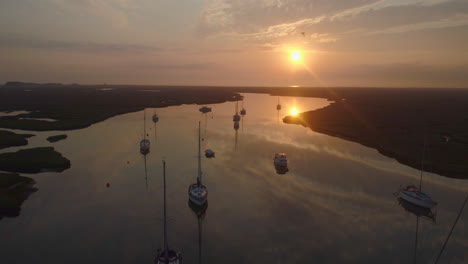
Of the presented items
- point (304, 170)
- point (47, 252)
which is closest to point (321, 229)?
point (304, 170)

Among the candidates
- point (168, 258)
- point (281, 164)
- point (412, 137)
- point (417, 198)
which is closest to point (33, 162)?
point (168, 258)

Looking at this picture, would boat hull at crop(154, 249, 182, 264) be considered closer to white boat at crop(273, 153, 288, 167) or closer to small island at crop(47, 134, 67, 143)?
white boat at crop(273, 153, 288, 167)

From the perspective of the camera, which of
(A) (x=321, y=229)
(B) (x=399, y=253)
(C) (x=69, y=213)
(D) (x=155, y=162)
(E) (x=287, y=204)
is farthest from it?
(D) (x=155, y=162)

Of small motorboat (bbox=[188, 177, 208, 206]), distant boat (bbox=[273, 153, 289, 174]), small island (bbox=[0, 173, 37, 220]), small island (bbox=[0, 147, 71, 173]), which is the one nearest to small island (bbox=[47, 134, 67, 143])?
small island (bbox=[0, 147, 71, 173])

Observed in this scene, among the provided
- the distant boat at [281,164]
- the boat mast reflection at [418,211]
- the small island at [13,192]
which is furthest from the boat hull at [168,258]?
the distant boat at [281,164]

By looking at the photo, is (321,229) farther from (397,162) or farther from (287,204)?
(397,162)

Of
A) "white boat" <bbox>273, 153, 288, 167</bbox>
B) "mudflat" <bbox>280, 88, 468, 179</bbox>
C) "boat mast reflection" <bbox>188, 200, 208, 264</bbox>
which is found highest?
"mudflat" <bbox>280, 88, 468, 179</bbox>

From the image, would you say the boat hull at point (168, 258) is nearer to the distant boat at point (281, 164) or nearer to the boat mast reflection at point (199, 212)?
the boat mast reflection at point (199, 212)
